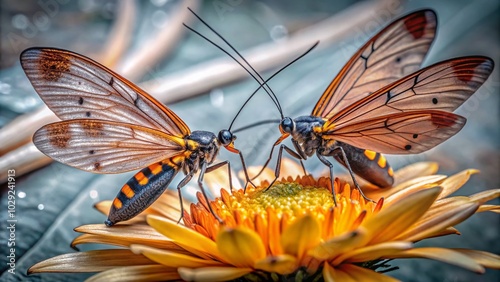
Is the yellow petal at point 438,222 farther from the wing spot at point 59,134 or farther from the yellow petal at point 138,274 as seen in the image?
the wing spot at point 59,134

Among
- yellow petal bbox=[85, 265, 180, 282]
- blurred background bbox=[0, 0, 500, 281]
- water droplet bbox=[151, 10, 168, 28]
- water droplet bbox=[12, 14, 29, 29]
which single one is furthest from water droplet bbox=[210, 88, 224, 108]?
yellow petal bbox=[85, 265, 180, 282]

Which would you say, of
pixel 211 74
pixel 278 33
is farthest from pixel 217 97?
pixel 278 33

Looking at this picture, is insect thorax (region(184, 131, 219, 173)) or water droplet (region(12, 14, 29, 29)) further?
water droplet (region(12, 14, 29, 29))

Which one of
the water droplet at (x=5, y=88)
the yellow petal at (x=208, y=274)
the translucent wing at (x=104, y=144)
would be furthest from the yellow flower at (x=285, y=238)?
the water droplet at (x=5, y=88)

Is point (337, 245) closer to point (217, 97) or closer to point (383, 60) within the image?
point (383, 60)

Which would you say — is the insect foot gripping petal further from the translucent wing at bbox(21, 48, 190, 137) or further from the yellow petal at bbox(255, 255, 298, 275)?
the yellow petal at bbox(255, 255, 298, 275)
